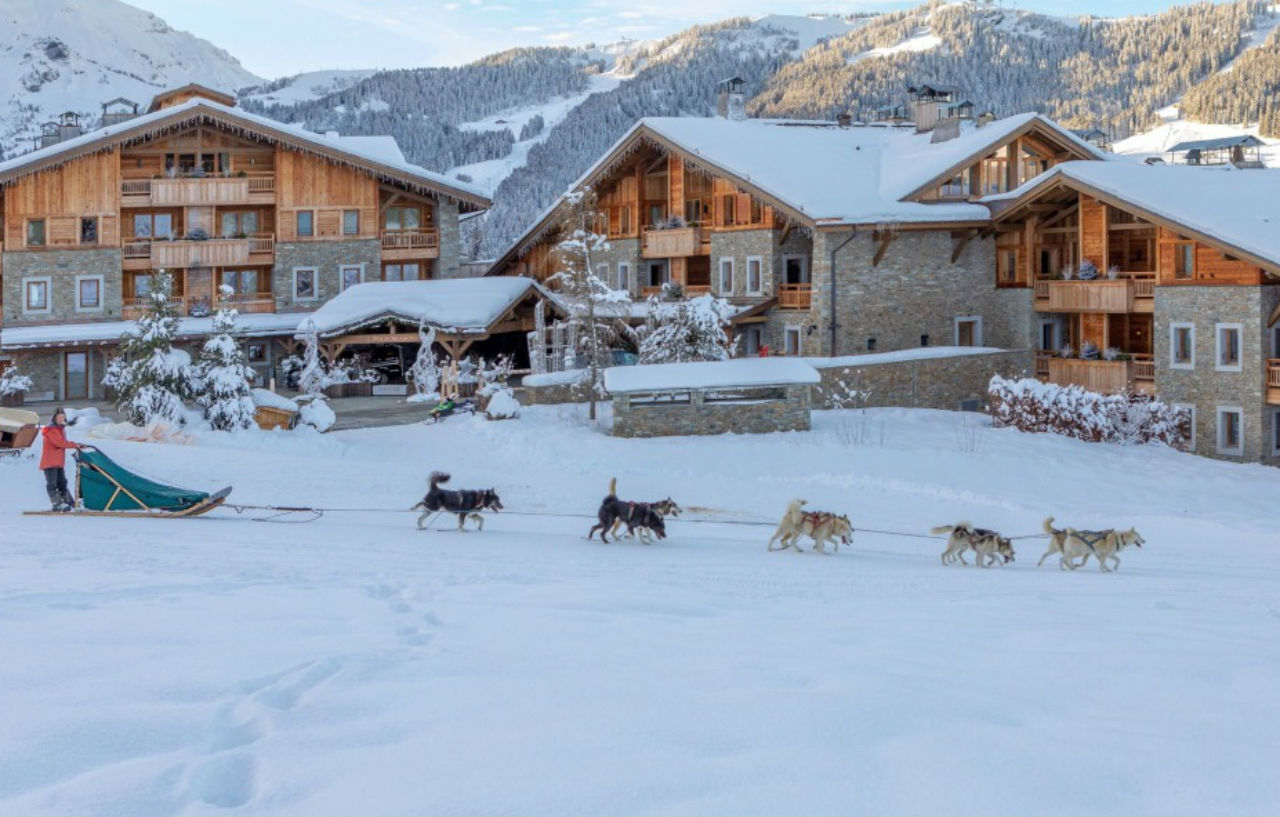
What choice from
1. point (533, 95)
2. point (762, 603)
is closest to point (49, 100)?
point (533, 95)

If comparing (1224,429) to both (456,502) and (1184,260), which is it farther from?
(456,502)

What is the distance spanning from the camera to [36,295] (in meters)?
37.8

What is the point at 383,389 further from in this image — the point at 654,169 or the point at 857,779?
the point at 857,779

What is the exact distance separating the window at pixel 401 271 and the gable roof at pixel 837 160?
5.05m

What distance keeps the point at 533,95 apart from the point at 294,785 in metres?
151

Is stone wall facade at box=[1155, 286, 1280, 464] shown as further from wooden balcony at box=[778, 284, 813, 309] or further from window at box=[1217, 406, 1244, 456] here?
wooden balcony at box=[778, 284, 813, 309]

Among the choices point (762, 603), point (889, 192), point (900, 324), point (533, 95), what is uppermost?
point (533, 95)

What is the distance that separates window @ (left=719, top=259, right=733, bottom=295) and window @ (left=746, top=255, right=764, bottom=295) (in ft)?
2.79

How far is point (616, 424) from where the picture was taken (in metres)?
25.6

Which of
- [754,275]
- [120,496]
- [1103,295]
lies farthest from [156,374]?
[1103,295]

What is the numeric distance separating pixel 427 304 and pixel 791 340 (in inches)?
394

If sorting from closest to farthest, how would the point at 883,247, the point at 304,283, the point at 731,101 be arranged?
the point at 883,247, the point at 304,283, the point at 731,101

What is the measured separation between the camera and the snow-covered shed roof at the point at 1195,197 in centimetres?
2645

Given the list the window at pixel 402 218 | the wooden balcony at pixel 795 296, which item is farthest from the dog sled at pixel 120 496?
the window at pixel 402 218
